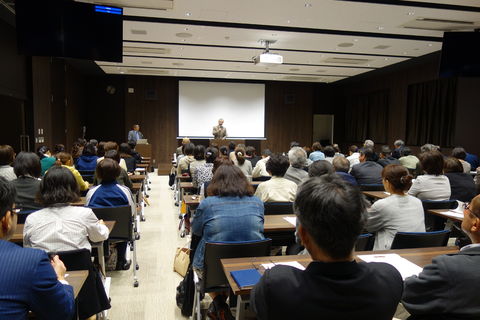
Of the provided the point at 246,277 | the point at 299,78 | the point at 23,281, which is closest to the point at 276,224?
the point at 246,277

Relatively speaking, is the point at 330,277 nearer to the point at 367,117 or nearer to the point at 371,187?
the point at 371,187

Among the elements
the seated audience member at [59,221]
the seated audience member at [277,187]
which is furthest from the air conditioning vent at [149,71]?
the seated audience member at [59,221]

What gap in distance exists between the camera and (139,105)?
1333cm

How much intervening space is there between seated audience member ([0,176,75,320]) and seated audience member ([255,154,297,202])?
226 centimetres

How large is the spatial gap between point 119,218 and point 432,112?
9623 mm

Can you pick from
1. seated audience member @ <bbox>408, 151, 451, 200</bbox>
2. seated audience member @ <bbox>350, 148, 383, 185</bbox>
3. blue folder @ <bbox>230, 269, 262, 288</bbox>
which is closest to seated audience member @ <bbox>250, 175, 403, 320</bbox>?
blue folder @ <bbox>230, 269, 262, 288</bbox>

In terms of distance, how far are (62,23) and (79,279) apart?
397cm

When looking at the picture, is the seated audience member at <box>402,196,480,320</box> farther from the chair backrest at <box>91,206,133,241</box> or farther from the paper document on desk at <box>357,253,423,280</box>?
the chair backrest at <box>91,206,133,241</box>

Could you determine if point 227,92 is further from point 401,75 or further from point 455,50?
point 455,50

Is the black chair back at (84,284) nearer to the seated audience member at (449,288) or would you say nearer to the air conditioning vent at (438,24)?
the seated audience member at (449,288)

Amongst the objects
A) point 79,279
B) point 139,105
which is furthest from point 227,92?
point 79,279

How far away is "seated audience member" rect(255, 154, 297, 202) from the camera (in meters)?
3.37

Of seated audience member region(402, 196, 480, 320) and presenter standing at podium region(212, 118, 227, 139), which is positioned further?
presenter standing at podium region(212, 118, 227, 139)

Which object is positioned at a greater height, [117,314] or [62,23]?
[62,23]
